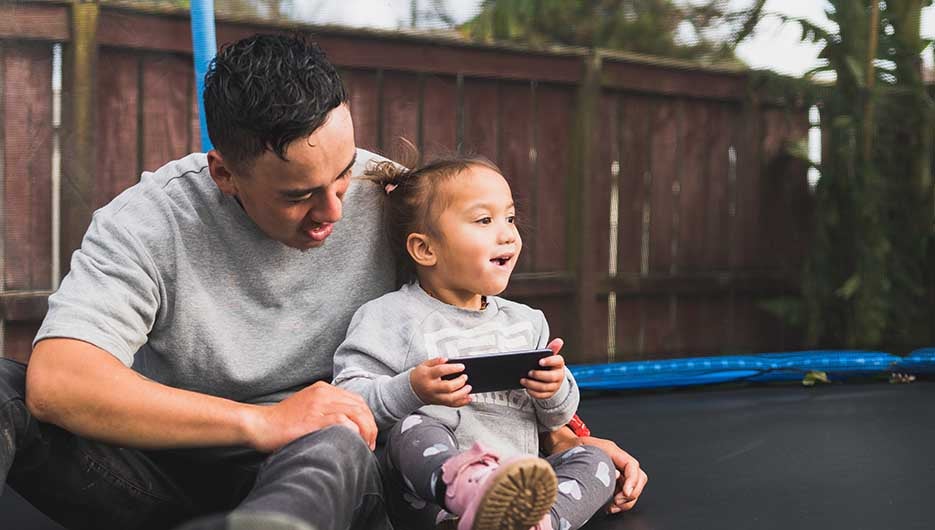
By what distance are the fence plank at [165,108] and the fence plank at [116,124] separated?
3 centimetres

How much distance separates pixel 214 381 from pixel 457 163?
0.44m

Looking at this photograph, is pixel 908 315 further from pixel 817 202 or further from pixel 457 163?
pixel 457 163

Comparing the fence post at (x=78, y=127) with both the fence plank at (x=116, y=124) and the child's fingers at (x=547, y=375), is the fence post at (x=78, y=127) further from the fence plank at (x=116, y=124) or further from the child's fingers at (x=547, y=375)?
the child's fingers at (x=547, y=375)

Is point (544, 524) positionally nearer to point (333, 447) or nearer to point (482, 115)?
point (333, 447)

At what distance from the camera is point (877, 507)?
144 centimetres

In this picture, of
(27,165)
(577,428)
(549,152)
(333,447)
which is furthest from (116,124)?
(333,447)

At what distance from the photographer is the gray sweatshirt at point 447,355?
51.8 inches

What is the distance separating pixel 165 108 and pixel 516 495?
6.92ft

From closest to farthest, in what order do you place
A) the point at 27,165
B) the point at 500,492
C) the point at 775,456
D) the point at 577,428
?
the point at 500,492
the point at 577,428
the point at 775,456
the point at 27,165

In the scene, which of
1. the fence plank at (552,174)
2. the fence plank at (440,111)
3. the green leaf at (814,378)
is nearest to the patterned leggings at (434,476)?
the green leaf at (814,378)

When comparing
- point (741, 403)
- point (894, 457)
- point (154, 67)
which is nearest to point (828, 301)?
point (741, 403)

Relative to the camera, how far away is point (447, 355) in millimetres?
1354

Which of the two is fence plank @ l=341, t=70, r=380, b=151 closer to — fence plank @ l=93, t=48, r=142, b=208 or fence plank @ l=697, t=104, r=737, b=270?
fence plank @ l=93, t=48, r=142, b=208

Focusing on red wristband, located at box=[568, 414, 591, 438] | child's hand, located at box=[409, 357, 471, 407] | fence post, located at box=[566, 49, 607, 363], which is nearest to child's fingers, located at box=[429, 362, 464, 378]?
child's hand, located at box=[409, 357, 471, 407]
